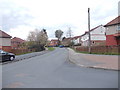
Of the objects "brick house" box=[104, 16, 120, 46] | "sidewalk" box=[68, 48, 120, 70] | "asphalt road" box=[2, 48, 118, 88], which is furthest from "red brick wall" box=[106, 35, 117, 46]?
"asphalt road" box=[2, 48, 118, 88]

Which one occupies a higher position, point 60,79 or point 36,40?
point 36,40

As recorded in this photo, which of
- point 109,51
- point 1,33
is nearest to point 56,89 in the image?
point 109,51

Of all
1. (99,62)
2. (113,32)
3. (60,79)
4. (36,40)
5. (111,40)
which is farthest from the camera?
(36,40)

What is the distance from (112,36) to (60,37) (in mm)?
76654

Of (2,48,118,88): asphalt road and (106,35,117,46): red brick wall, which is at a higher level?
(106,35,117,46): red brick wall

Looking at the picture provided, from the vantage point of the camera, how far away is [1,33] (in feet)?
100

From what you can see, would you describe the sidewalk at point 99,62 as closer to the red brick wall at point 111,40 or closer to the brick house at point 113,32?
the brick house at point 113,32

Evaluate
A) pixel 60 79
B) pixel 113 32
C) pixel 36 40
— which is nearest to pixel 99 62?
pixel 60 79

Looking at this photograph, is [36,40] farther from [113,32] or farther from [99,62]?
[99,62]

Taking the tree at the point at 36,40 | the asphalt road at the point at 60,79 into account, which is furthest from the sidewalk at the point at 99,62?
the tree at the point at 36,40

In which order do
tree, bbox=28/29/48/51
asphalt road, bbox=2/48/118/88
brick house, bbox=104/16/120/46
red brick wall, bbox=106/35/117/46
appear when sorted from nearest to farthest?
asphalt road, bbox=2/48/118/88, brick house, bbox=104/16/120/46, red brick wall, bbox=106/35/117/46, tree, bbox=28/29/48/51

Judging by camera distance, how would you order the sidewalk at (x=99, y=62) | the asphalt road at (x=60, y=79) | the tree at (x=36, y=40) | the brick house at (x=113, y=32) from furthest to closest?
the tree at (x=36, y=40)
the brick house at (x=113, y=32)
the sidewalk at (x=99, y=62)
the asphalt road at (x=60, y=79)

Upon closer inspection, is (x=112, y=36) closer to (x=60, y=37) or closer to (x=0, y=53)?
(x=0, y=53)

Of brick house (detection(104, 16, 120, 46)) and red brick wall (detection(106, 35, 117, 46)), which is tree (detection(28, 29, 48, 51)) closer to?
red brick wall (detection(106, 35, 117, 46))
